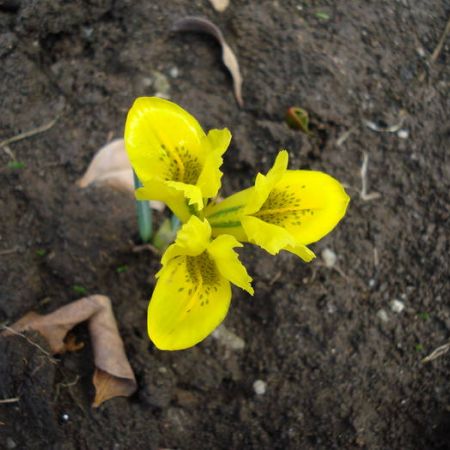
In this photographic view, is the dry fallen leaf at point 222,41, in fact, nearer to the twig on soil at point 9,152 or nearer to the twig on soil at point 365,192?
the twig on soil at point 365,192

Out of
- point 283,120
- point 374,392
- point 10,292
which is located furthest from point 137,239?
point 374,392

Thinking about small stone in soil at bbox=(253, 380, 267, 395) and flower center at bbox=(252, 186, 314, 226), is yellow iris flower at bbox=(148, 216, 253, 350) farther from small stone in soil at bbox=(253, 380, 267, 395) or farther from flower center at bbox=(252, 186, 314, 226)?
small stone in soil at bbox=(253, 380, 267, 395)

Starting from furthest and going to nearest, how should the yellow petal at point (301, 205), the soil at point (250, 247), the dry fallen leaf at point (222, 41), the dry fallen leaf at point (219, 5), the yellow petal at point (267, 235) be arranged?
the dry fallen leaf at point (219, 5) → the dry fallen leaf at point (222, 41) → the soil at point (250, 247) → the yellow petal at point (301, 205) → the yellow petal at point (267, 235)

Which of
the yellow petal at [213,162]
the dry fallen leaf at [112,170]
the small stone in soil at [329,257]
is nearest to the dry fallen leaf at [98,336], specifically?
the dry fallen leaf at [112,170]

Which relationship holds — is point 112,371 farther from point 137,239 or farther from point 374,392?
point 374,392

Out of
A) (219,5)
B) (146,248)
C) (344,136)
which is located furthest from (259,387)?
(219,5)
